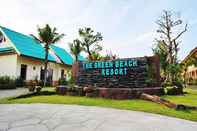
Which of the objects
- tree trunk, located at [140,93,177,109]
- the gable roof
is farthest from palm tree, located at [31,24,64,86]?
tree trunk, located at [140,93,177,109]

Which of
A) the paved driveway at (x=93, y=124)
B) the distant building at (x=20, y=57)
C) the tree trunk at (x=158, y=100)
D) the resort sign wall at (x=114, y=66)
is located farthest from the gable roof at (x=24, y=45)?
the paved driveway at (x=93, y=124)

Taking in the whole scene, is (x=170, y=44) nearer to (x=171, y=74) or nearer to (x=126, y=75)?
(x=171, y=74)

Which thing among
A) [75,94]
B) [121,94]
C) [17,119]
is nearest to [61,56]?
[75,94]

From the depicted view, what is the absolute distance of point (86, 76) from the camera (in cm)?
1341

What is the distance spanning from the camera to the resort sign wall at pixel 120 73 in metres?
11.8

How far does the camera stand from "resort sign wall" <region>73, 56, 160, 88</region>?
1177cm

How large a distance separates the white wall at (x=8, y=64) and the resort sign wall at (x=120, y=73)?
29.6 ft

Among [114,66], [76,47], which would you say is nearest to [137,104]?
[114,66]

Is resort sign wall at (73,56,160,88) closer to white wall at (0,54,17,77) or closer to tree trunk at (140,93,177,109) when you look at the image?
tree trunk at (140,93,177,109)

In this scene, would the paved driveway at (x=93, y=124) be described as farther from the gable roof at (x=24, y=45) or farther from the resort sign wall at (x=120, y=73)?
the gable roof at (x=24, y=45)

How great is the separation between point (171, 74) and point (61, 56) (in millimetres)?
15328

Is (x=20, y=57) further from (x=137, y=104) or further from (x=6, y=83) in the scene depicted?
(x=137, y=104)

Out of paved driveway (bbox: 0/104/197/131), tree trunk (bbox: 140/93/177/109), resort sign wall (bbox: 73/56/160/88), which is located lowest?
paved driveway (bbox: 0/104/197/131)

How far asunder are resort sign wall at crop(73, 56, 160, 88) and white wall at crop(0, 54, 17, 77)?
9.01 metres
